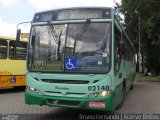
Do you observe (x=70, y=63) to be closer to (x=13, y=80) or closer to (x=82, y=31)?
(x=82, y=31)

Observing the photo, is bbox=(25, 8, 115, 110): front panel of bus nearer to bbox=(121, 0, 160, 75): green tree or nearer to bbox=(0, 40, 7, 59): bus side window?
bbox=(0, 40, 7, 59): bus side window

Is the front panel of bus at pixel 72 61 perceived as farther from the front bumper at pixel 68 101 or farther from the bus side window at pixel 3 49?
the bus side window at pixel 3 49

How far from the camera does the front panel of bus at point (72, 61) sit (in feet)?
30.2

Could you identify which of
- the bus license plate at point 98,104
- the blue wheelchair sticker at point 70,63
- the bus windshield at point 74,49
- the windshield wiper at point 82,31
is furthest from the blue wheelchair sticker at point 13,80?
the bus license plate at point 98,104

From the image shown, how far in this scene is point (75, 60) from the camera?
9438 millimetres

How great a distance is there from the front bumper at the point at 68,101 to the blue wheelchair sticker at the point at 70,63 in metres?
0.83

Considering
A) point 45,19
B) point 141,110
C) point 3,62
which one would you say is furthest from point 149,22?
point 45,19

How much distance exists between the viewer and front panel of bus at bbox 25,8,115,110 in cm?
922

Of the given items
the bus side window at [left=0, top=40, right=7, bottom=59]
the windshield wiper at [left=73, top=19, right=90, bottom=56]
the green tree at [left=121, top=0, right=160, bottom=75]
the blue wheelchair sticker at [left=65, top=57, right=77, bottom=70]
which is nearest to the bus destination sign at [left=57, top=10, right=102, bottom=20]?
Result: the windshield wiper at [left=73, top=19, right=90, bottom=56]

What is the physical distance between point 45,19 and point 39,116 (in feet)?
9.44

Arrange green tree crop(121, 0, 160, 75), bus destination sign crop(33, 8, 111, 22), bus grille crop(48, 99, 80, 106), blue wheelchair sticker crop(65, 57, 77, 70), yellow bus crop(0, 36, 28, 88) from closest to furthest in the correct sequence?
bus grille crop(48, 99, 80, 106) → blue wheelchair sticker crop(65, 57, 77, 70) → bus destination sign crop(33, 8, 111, 22) → yellow bus crop(0, 36, 28, 88) → green tree crop(121, 0, 160, 75)

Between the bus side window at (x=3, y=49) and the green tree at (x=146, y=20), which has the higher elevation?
the green tree at (x=146, y=20)

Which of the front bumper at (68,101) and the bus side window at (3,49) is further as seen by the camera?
the bus side window at (3,49)

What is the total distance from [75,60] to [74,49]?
12.0 inches
